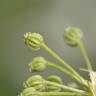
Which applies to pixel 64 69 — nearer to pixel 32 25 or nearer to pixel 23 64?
pixel 23 64

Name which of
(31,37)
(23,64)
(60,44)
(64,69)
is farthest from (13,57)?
(64,69)

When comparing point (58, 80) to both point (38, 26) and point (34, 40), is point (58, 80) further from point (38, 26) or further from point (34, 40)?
point (38, 26)

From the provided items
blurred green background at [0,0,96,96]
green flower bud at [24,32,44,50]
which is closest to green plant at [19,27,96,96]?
green flower bud at [24,32,44,50]

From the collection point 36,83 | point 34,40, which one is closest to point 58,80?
point 36,83

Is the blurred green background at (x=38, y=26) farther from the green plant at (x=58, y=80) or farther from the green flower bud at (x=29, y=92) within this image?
the green flower bud at (x=29, y=92)

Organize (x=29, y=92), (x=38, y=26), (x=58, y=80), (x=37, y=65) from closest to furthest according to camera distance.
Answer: (x=29, y=92) → (x=58, y=80) → (x=37, y=65) → (x=38, y=26)

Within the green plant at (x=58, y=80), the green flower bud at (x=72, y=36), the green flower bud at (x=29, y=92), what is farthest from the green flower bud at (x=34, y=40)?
the green flower bud at (x=29, y=92)

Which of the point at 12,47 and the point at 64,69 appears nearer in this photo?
the point at 64,69

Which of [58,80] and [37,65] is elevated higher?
[37,65]
